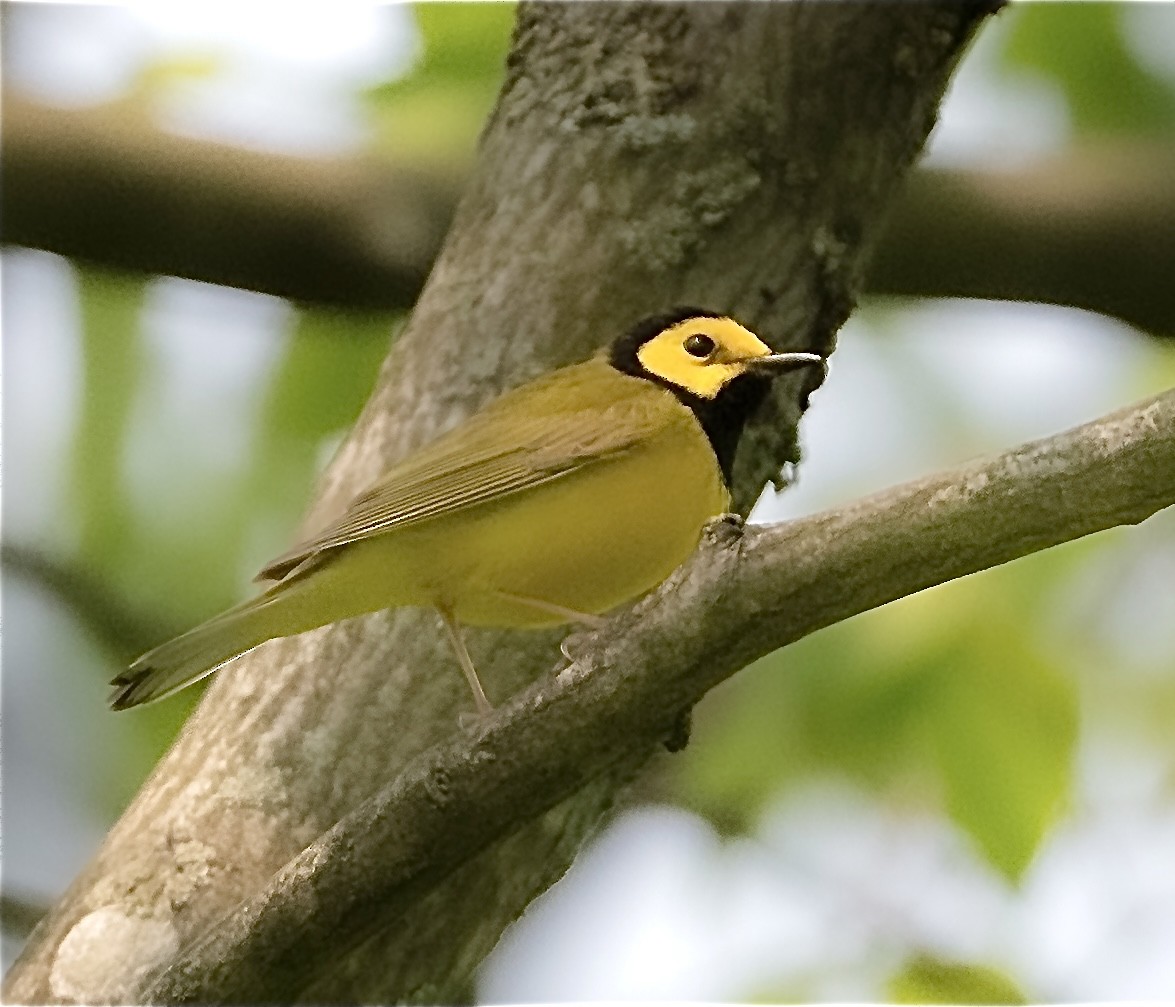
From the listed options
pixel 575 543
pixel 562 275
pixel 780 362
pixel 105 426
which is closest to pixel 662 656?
pixel 575 543

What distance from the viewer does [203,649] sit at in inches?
32.0

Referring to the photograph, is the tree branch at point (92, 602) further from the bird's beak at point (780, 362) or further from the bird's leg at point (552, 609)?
the bird's beak at point (780, 362)

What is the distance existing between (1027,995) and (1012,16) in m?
0.67

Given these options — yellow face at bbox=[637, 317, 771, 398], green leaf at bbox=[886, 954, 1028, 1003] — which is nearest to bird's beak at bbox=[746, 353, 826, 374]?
yellow face at bbox=[637, 317, 771, 398]

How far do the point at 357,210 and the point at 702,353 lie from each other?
0.36 m

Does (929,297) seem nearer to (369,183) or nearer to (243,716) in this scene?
(369,183)

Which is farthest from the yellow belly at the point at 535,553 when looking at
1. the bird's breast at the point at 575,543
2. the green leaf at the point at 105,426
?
the green leaf at the point at 105,426

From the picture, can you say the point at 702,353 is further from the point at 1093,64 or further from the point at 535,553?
the point at 1093,64

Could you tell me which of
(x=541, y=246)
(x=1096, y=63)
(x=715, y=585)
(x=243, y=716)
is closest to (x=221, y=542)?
(x=243, y=716)

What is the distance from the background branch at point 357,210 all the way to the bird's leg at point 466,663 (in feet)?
1.08

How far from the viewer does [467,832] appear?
68 centimetres

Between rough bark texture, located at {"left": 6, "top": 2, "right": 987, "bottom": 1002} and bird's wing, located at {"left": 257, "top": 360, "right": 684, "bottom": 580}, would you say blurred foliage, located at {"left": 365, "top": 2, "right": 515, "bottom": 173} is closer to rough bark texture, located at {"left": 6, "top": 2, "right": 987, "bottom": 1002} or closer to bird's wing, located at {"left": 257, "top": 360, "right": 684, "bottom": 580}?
rough bark texture, located at {"left": 6, "top": 2, "right": 987, "bottom": 1002}

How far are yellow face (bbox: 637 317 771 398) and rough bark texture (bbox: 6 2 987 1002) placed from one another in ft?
0.16

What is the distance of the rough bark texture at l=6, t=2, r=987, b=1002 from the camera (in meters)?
0.84
